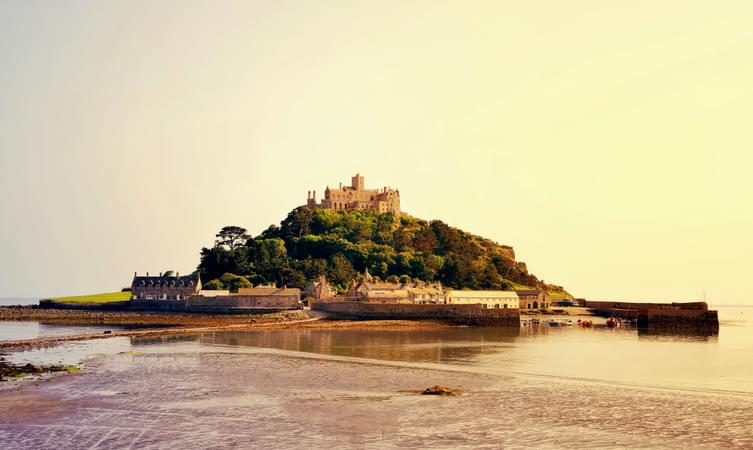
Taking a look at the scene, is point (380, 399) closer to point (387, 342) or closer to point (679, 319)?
point (387, 342)

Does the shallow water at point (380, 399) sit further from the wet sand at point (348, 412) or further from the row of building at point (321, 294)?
the row of building at point (321, 294)

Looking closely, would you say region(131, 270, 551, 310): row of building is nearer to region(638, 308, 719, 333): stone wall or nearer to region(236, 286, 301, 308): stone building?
region(236, 286, 301, 308): stone building

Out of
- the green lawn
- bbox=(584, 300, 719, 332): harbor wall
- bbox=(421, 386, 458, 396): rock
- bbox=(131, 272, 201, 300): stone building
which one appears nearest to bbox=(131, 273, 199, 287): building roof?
bbox=(131, 272, 201, 300): stone building

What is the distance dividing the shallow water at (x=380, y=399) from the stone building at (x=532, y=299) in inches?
2603

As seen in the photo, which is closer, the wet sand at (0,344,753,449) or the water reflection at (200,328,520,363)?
the wet sand at (0,344,753,449)

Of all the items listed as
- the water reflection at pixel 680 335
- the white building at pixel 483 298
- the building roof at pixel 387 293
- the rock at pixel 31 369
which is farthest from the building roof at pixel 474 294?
the rock at pixel 31 369

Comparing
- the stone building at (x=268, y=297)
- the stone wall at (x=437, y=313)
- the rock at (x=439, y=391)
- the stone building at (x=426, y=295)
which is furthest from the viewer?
the stone building at (x=426, y=295)

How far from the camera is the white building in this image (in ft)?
353

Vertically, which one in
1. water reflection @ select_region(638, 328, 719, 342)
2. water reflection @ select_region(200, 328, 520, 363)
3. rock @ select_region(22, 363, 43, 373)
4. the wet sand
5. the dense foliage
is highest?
the dense foliage

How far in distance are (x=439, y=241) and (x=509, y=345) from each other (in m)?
86.3

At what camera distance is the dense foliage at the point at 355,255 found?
4811 inches

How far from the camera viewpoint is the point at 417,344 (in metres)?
62.5

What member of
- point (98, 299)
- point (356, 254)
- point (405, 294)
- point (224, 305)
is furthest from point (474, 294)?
point (98, 299)

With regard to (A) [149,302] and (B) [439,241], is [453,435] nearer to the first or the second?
(A) [149,302]
